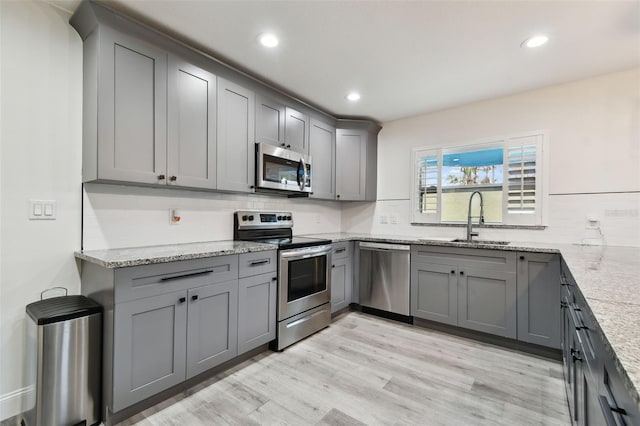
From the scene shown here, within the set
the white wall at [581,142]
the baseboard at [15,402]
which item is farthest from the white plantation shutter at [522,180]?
the baseboard at [15,402]

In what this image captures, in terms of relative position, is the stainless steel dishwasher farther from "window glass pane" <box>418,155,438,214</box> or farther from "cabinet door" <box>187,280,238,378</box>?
"cabinet door" <box>187,280,238,378</box>

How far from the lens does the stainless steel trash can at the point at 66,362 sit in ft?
5.00

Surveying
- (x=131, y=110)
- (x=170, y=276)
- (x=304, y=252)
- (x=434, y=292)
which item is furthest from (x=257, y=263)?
(x=434, y=292)

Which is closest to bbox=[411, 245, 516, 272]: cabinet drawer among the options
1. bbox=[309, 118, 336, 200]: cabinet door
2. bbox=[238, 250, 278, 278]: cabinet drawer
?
bbox=[309, 118, 336, 200]: cabinet door

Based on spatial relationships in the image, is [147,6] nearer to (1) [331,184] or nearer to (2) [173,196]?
(2) [173,196]

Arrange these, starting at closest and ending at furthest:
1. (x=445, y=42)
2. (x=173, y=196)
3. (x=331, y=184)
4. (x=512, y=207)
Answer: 1. (x=445, y=42)
2. (x=173, y=196)
3. (x=512, y=207)
4. (x=331, y=184)

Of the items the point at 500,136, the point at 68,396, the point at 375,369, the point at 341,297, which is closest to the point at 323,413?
the point at 375,369

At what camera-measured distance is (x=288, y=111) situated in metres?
3.16

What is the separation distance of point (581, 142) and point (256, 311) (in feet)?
11.2

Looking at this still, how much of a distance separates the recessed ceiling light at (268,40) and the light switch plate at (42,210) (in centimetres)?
181

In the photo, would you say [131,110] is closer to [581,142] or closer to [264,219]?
[264,219]

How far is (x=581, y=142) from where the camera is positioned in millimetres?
2807

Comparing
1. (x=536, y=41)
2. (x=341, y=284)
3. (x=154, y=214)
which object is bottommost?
(x=341, y=284)

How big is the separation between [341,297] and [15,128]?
3.04 metres
